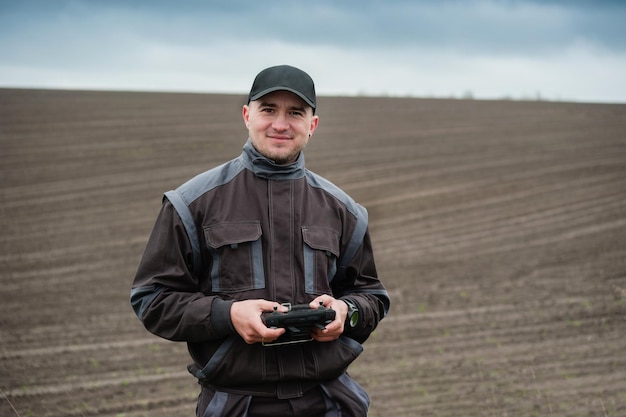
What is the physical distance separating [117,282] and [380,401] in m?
4.00

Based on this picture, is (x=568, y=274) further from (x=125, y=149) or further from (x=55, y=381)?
(x=125, y=149)

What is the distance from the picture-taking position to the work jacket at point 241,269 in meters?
2.08

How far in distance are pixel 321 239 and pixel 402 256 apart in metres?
7.31

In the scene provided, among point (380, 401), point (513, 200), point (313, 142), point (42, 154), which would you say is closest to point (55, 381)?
point (380, 401)

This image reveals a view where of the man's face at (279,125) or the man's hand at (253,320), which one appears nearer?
the man's hand at (253,320)

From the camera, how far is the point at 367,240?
2402 millimetres

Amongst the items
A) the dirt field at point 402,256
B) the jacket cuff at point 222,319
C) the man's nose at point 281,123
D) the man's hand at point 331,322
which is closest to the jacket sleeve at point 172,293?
the jacket cuff at point 222,319

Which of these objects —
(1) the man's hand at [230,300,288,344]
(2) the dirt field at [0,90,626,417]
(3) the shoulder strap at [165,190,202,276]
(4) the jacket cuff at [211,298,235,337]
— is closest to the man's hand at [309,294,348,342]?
(1) the man's hand at [230,300,288,344]

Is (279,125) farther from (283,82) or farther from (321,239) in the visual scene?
(321,239)

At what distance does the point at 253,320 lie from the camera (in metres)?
1.96

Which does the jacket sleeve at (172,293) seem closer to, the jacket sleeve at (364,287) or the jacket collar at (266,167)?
the jacket collar at (266,167)

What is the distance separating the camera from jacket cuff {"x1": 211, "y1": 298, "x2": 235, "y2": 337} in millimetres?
2031

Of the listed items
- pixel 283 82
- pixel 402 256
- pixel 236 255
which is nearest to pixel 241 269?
pixel 236 255

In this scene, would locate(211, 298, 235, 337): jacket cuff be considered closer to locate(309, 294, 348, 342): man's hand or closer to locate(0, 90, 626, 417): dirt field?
locate(309, 294, 348, 342): man's hand
